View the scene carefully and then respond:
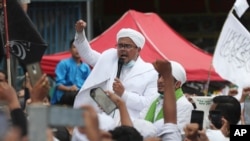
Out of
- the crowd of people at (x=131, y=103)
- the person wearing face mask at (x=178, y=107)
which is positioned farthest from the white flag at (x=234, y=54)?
the person wearing face mask at (x=178, y=107)

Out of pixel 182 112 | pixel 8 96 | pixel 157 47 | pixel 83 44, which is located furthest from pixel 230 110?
pixel 157 47

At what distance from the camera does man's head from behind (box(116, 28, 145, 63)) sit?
353 inches

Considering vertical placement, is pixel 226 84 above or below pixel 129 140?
below

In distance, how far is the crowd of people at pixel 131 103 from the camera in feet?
19.6

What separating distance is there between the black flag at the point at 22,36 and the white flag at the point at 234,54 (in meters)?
3.30

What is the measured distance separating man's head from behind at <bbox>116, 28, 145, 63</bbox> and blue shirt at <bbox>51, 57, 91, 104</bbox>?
15.5 ft

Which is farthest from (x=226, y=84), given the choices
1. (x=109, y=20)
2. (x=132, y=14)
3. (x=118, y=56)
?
(x=118, y=56)

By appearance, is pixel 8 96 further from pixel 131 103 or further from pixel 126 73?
pixel 126 73

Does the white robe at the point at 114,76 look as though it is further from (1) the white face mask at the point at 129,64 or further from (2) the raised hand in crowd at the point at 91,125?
(2) the raised hand in crowd at the point at 91,125

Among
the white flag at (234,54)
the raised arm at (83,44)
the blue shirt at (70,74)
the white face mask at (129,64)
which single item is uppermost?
the raised arm at (83,44)

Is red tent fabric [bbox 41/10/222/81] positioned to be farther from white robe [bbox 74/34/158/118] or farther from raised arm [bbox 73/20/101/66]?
white robe [bbox 74/34/158/118]

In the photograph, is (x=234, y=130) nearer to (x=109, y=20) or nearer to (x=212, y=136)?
(x=212, y=136)

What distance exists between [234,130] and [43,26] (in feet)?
33.9

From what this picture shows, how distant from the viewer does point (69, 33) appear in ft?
55.7
